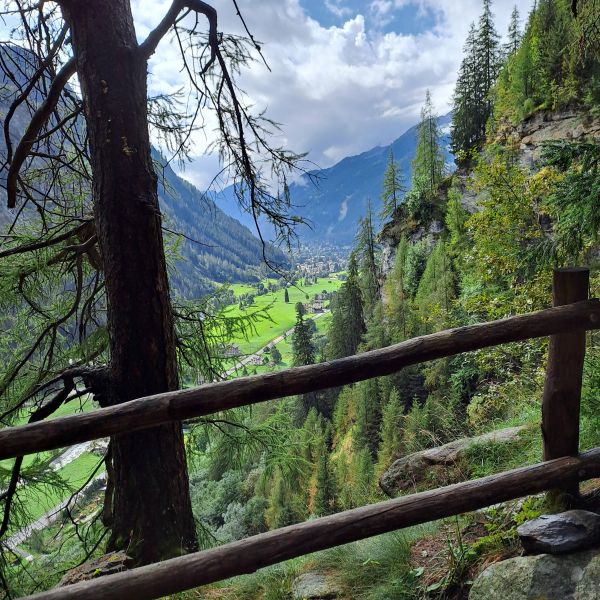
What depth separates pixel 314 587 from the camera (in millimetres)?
2975

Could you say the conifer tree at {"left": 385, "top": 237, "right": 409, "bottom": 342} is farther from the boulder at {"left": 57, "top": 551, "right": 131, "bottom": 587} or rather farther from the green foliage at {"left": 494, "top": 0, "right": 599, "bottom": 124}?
the boulder at {"left": 57, "top": 551, "right": 131, "bottom": 587}

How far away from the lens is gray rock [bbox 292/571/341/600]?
2.86m

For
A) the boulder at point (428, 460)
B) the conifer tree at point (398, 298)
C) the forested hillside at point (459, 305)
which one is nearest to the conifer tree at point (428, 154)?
the forested hillside at point (459, 305)

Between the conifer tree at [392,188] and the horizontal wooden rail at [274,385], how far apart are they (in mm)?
42085

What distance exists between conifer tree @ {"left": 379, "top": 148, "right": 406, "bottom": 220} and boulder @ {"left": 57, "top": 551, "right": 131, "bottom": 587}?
141 ft

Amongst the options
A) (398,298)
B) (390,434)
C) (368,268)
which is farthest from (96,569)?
(368,268)

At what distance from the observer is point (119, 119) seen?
111 inches

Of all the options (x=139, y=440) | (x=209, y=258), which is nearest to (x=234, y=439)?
(x=139, y=440)

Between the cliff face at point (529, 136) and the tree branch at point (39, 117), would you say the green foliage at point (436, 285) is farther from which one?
the tree branch at point (39, 117)

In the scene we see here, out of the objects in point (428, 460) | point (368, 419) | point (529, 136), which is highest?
point (529, 136)

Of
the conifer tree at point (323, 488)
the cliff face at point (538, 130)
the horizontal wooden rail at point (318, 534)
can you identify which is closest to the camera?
the horizontal wooden rail at point (318, 534)

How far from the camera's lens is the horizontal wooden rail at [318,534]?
5.80ft

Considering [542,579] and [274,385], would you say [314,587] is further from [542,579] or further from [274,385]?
[274,385]

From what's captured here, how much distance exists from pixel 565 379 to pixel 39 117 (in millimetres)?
3757
